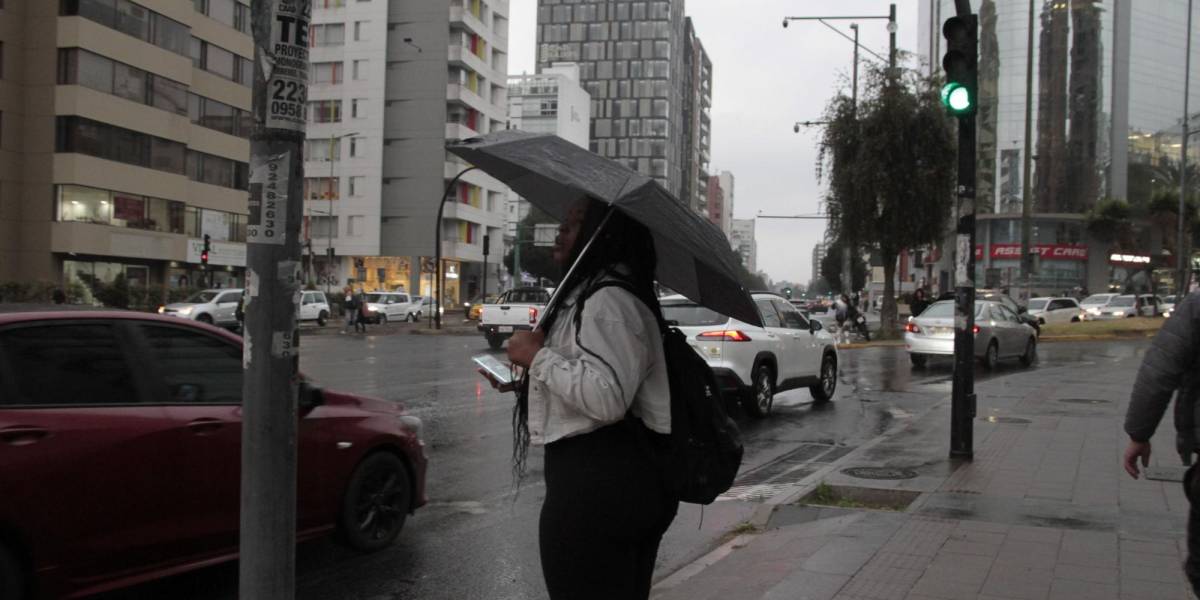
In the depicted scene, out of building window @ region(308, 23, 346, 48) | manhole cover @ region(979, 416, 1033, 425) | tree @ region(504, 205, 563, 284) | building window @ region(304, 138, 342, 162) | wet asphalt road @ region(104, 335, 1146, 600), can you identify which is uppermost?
building window @ region(308, 23, 346, 48)

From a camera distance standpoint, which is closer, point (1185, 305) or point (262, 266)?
point (262, 266)

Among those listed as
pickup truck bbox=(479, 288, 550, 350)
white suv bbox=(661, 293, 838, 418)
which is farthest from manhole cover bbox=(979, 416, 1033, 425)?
pickup truck bbox=(479, 288, 550, 350)

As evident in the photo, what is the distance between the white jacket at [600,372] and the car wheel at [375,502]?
3.35m

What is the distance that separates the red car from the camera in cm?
400

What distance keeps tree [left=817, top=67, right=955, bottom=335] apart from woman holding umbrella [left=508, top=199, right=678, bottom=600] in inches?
1053

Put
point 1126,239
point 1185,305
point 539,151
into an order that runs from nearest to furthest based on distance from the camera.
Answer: point 539,151 < point 1185,305 < point 1126,239

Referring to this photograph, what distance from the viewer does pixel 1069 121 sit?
219ft

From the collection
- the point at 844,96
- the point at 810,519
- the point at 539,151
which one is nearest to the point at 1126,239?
the point at 844,96

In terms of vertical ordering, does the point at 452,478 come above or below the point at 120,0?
below

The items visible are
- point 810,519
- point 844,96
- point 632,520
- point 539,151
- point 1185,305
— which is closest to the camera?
point 632,520

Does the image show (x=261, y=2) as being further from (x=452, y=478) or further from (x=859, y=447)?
(x=859, y=447)

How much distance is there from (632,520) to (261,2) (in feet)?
6.16

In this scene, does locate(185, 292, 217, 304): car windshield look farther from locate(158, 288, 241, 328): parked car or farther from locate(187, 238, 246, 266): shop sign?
locate(187, 238, 246, 266): shop sign

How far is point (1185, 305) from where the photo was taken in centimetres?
338
